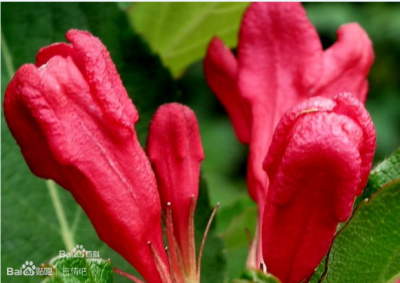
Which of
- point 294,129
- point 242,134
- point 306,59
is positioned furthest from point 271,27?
point 294,129

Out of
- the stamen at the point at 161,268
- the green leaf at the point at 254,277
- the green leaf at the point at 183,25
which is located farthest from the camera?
the green leaf at the point at 183,25

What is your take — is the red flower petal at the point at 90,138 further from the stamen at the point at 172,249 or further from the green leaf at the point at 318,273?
the green leaf at the point at 318,273

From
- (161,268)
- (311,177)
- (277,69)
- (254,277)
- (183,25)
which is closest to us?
(254,277)

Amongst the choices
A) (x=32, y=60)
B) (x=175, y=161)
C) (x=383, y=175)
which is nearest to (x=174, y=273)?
(x=175, y=161)

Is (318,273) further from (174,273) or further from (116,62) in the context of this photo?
(116,62)

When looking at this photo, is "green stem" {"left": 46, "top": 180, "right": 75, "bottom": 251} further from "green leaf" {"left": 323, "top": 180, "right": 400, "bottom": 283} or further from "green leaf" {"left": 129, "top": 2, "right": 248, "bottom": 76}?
"green leaf" {"left": 323, "top": 180, "right": 400, "bottom": 283}

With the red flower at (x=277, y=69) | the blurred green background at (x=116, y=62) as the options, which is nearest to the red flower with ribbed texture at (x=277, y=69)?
the red flower at (x=277, y=69)
